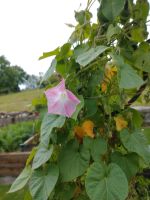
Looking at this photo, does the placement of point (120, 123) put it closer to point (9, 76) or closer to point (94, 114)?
point (94, 114)

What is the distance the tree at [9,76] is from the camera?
37.0 metres

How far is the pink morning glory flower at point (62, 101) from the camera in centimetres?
82

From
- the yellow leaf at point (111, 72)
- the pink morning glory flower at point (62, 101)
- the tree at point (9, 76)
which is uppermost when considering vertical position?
the tree at point (9, 76)

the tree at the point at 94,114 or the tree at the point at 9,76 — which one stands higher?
the tree at the point at 9,76

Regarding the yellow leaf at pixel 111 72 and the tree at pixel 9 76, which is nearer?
the yellow leaf at pixel 111 72

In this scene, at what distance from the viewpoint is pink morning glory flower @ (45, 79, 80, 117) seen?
82cm

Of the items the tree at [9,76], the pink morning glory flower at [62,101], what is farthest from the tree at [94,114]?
the tree at [9,76]

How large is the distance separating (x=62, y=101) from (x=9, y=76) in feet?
126

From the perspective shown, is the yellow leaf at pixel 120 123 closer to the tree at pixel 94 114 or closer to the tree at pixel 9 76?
the tree at pixel 94 114

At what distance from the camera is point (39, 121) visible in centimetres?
100

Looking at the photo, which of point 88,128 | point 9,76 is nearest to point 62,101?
point 88,128

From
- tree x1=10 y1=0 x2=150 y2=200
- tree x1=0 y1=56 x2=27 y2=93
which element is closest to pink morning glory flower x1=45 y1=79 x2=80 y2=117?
tree x1=10 y1=0 x2=150 y2=200

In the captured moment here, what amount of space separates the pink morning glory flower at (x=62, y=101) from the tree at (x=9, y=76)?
3364 centimetres

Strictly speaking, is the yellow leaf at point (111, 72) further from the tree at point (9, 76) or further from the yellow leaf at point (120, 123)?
the tree at point (9, 76)
